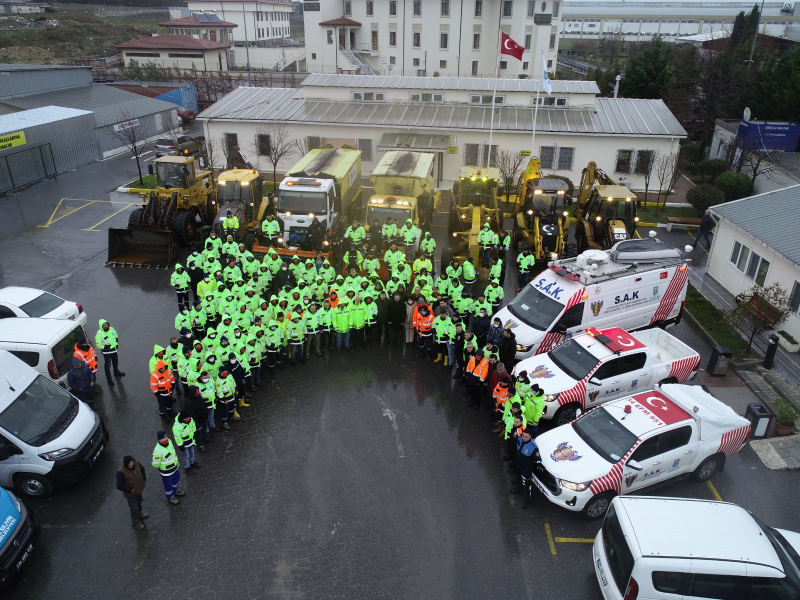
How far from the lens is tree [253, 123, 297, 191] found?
28094mm

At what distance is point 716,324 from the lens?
15555mm

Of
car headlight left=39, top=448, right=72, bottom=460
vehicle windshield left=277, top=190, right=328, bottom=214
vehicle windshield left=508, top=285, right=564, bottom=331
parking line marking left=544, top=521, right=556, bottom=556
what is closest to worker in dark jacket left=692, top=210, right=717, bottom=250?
vehicle windshield left=508, top=285, right=564, bottom=331

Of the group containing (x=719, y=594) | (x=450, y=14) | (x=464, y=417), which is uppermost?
(x=450, y=14)

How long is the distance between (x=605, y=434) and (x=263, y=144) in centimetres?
2437

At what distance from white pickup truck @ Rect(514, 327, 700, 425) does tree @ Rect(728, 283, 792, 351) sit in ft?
10.7

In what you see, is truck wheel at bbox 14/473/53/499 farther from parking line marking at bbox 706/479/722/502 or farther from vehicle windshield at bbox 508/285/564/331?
parking line marking at bbox 706/479/722/502

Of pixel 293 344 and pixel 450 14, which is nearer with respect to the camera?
pixel 293 344

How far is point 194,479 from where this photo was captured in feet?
32.8

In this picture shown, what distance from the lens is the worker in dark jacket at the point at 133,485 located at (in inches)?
333

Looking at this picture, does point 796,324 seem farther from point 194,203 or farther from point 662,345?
point 194,203

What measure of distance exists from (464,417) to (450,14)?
48368mm

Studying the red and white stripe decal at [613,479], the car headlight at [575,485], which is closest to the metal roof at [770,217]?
the red and white stripe decal at [613,479]

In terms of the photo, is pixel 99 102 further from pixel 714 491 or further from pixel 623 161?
pixel 714 491

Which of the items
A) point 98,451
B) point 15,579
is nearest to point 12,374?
point 98,451
